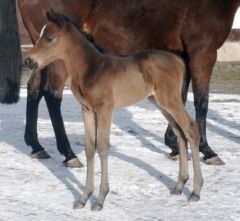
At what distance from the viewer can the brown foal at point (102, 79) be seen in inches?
189

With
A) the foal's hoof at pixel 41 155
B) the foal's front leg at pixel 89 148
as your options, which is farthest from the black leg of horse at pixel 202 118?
the foal's front leg at pixel 89 148

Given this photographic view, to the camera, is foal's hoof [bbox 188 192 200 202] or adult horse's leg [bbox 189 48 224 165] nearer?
foal's hoof [bbox 188 192 200 202]

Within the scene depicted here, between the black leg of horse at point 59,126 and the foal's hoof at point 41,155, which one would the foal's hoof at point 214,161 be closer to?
the black leg of horse at point 59,126

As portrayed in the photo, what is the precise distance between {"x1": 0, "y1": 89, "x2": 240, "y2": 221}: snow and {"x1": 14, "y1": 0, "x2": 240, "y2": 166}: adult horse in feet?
1.39

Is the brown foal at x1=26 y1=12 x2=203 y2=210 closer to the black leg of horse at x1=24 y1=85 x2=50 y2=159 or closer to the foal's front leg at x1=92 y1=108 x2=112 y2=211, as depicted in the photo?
the foal's front leg at x1=92 y1=108 x2=112 y2=211

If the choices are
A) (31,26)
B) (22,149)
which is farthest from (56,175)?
(31,26)

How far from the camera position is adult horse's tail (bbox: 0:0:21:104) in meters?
7.67

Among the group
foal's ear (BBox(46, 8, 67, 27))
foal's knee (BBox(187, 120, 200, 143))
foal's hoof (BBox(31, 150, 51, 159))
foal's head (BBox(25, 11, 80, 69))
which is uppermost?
foal's ear (BBox(46, 8, 67, 27))

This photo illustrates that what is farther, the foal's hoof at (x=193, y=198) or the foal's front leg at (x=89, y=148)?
the foal's hoof at (x=193, y=198)

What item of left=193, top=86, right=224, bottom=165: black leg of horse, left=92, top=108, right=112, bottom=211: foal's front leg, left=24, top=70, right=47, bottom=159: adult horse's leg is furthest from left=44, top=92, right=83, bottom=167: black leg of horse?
left=92, top=108, right=112, bottom=211: foal's front leg

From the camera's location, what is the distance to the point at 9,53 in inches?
311

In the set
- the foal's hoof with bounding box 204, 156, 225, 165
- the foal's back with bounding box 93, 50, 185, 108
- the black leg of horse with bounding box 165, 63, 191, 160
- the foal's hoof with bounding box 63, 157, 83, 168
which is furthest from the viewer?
the black leg of horse with bounding box 165, 63, 191, 160

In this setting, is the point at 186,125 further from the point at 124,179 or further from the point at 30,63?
the point at 30,63

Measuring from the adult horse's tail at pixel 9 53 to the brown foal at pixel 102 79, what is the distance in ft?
9.49
